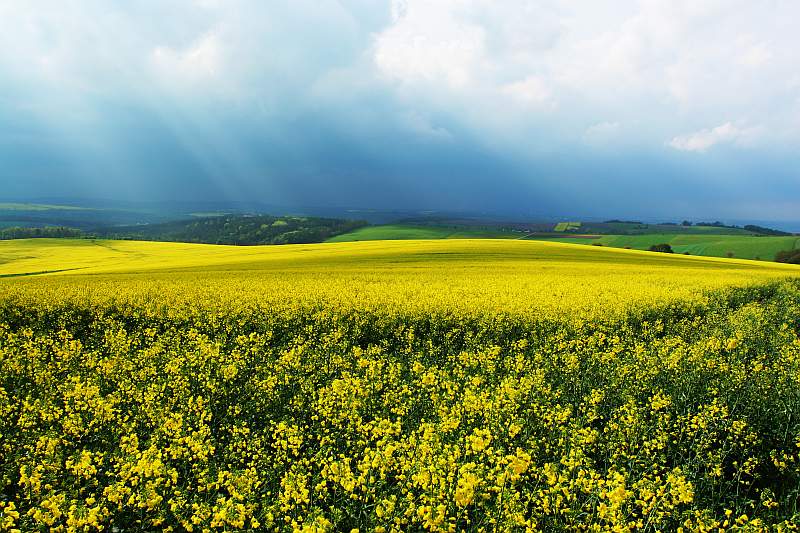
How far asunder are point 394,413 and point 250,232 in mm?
141939

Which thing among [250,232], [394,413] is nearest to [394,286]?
[394,413]

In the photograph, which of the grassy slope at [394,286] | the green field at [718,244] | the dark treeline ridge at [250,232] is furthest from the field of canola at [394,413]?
the dark treeline ridge at [250,232]

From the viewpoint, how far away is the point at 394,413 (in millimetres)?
7625

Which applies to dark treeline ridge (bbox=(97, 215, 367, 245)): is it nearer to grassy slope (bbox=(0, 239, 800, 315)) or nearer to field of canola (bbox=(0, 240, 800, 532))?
grassy slope (bbox=(0, 239, 800, 315))

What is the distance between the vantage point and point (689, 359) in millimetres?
9492

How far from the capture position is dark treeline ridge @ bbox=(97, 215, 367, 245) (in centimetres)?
12425

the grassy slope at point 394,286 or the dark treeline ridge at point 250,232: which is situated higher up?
the dark treeline ridge at point 250,232

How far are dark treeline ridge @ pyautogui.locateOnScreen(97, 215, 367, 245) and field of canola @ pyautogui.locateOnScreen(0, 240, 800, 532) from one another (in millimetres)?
103909

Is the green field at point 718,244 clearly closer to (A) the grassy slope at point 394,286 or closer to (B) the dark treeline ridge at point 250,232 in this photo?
(A) the grassy slope at point 394,286

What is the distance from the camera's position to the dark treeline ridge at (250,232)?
408 feet

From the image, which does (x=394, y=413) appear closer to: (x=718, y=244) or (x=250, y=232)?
(x=718, y=244)

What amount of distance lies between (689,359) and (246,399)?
9.52 m

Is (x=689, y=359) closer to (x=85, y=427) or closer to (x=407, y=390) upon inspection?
(x=407, y=390)

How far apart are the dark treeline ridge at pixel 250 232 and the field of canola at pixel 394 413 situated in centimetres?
10391
